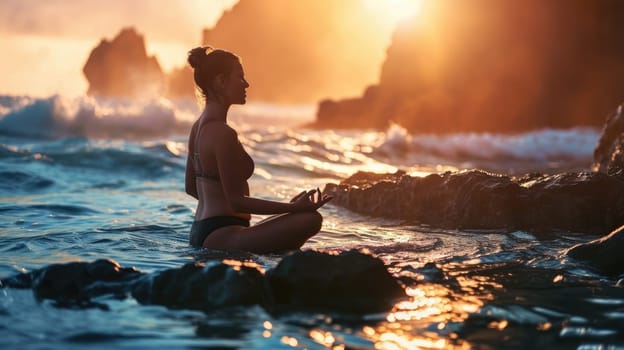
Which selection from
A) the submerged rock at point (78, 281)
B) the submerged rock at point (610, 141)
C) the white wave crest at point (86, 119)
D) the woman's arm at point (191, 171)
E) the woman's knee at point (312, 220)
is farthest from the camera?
the white wave crest at point (86, 119)

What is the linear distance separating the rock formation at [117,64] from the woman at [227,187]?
122777 millimetres

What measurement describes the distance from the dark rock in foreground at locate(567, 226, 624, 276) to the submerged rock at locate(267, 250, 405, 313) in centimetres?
187

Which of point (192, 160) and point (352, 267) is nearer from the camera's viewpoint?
point (352, 267)

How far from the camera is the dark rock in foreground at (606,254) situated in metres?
5.78

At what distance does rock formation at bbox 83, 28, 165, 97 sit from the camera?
424 feet

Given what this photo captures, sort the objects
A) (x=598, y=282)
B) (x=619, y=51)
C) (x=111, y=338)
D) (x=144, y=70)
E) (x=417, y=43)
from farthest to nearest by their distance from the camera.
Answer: (x=144, y=70)
(x=417, y=43)
(x=619, y=51)
(x=598, y=282)
(x=111, y=338)

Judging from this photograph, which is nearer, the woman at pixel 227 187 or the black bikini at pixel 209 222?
the woman at pixel 227 187

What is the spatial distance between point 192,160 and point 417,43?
2718 inches

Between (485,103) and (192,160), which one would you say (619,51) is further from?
(192,160)

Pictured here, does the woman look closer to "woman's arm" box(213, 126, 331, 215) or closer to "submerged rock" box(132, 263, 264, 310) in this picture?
"woman's arm" box(213, 126, 331, 215)

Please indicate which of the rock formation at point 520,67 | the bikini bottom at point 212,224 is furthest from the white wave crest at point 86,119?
the rock formation at point 520,67

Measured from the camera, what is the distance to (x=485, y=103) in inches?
2367

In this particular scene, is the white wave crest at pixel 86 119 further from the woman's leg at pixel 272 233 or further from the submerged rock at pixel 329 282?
the submerged rock at pixel 329 282

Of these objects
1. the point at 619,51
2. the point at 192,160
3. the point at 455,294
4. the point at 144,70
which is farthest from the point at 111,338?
the point at 144,70
